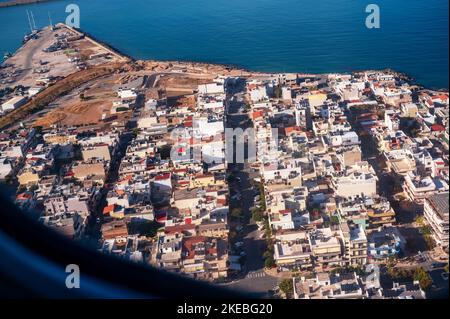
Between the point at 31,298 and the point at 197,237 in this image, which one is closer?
the point at 31,298

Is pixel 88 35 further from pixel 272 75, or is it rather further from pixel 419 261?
pixel 419 261

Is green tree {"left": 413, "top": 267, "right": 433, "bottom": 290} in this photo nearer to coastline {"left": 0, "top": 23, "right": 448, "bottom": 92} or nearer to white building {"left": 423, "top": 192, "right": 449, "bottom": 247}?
white building {"left": 423, "top": 192, "right": 449, "bottom": 247}

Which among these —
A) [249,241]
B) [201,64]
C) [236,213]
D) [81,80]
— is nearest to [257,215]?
[236,213]

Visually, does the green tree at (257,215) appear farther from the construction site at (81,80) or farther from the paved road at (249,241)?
the construction site at (81,80)
